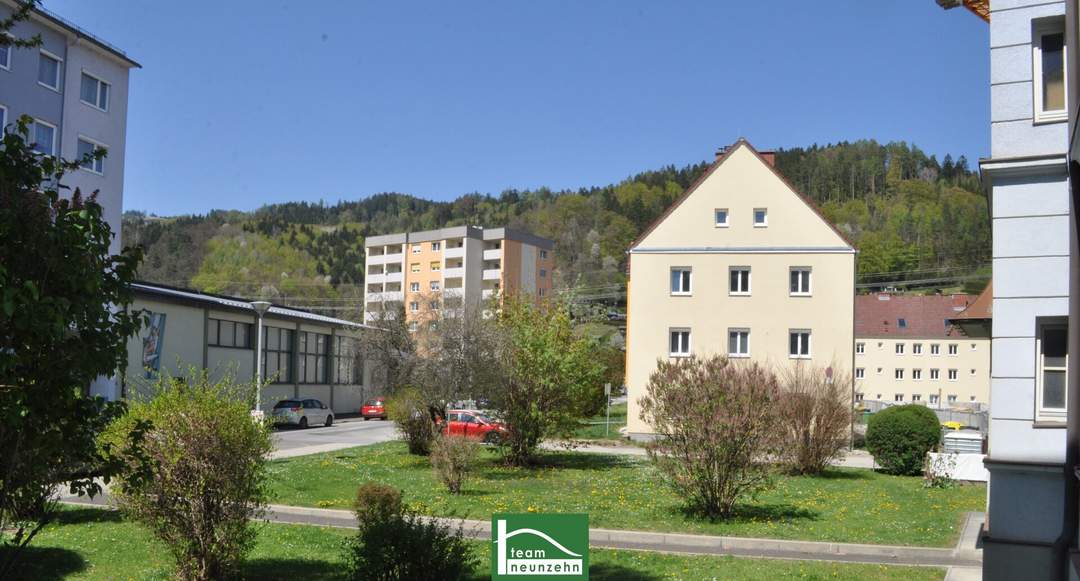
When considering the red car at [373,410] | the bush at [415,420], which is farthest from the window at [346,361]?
the bush at [415,420]

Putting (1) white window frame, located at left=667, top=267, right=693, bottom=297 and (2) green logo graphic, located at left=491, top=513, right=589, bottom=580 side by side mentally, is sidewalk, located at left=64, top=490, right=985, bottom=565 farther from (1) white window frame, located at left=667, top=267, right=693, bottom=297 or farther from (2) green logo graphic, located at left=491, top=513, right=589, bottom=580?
(1) white window frame, located at left=667, top=267, right=693, bottom=297

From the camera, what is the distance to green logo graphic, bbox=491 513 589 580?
20.5 ft

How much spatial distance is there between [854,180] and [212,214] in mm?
117303

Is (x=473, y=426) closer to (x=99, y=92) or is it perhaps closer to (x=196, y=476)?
(x=99, y=92)

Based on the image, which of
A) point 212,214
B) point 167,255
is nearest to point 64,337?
point 167,255

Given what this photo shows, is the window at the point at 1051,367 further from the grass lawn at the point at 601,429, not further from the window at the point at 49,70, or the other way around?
the window at the point at 49,70

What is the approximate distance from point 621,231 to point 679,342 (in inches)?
3860

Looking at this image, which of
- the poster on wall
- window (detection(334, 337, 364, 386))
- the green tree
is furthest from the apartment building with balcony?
the green tree

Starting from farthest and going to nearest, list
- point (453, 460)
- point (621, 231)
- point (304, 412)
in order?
point (621, 231) → point (304, 412) → point (453, 460)

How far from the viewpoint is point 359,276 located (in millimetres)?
146000

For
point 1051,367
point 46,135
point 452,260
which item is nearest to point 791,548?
point 1051,367

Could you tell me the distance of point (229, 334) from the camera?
47875mm

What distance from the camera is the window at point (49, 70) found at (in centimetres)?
3406

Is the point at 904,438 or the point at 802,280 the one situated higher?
the point at 802,280
